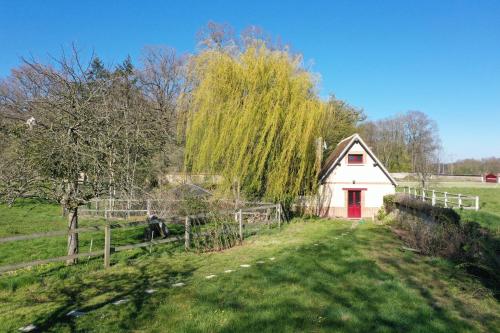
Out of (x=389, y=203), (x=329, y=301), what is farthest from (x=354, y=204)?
(x=329, y=301)

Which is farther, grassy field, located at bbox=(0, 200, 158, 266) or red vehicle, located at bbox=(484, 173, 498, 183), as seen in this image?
red vehicle, located at bbox=(484, 173, 498, 183)

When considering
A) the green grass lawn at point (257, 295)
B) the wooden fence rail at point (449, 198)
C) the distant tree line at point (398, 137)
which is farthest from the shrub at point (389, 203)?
the distant tree line at point (398, 137)

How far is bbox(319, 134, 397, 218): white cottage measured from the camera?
86.4 feet

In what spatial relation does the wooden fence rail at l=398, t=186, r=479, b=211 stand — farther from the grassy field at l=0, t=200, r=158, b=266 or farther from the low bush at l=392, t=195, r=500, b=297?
the grassy field at l=0, t=200, r=158, b=266

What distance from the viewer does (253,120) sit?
18.4 metres

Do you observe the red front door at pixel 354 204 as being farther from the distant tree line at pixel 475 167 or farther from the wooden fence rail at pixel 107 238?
the distant tree line at pixel 475 167

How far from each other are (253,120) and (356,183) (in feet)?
38.0

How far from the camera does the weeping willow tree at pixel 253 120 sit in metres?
18.5

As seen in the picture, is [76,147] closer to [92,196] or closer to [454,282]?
[92,196]

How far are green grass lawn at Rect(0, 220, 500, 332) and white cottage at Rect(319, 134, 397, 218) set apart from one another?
16.1 meters

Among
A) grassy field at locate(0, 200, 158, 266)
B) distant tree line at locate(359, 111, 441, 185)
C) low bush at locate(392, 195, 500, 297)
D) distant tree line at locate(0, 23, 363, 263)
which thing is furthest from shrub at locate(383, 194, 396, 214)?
distant tree line at locate(359, 111, 441, 185)

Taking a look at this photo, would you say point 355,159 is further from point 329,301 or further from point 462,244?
point 329,301

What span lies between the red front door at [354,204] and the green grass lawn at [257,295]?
16244 millimetres

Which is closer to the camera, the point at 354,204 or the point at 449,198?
the point at 449,198
